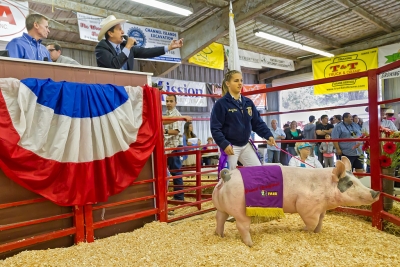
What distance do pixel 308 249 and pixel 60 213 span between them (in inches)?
83.2

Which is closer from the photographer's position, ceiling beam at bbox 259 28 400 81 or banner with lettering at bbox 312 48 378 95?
banner with lettering at bbox 312 48 378 95

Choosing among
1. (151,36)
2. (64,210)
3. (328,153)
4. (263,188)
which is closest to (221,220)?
(263,188)

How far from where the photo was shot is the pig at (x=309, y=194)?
7.70 feet

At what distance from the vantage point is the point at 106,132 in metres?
2.73

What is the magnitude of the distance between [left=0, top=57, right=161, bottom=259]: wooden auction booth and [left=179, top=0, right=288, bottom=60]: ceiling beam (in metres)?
→ 4.49

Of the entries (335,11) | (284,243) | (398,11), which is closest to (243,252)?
(284,243)

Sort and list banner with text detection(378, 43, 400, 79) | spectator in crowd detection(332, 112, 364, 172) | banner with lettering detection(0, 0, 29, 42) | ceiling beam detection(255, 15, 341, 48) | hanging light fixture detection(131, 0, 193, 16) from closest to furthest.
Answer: banner with lettering detection(0, 0, 29, 42), spectator in crowd detection(332, 112, 364, 172), hanging light fixture detection(131, 0, 193, 16), ceiling beam detection(255, 15, 341, 48), banner with text detection(378, 43, 400, 79)

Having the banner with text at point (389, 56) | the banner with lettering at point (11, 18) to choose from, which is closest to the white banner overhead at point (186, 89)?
the banner with lettering at point (11, 18)

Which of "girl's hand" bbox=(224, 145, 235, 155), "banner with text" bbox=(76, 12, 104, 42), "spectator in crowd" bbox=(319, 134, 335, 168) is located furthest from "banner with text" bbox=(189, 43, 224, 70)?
"girl's hand" bbox=(224, 145, 235, 155)

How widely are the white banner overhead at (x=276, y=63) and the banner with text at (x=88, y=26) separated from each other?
628 centimetres

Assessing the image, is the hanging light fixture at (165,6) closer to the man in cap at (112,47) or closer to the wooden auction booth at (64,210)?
the man in cap at (112,47)

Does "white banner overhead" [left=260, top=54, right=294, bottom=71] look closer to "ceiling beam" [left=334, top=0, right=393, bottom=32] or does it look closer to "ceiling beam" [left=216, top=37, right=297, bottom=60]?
"ceiling beam" [left=216, top=37, right=297, bottom=60]

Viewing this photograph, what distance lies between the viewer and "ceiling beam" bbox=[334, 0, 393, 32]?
7.70m

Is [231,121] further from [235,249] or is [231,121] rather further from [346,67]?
[346,67]
